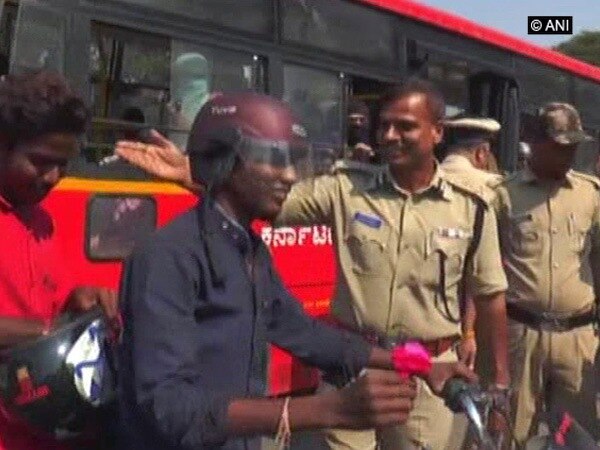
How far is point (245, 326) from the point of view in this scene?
2291 mm

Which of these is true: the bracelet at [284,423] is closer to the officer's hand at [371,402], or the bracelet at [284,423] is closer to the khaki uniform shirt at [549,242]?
the officer's hand at [371,402]

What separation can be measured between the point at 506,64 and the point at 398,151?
540 cm

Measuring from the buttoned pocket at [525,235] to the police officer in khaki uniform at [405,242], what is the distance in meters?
1.04

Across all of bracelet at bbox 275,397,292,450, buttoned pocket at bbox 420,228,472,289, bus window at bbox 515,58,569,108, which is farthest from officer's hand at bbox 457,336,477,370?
bus window at bbox 515,58,569,108

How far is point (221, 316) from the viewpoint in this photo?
2.26 metres

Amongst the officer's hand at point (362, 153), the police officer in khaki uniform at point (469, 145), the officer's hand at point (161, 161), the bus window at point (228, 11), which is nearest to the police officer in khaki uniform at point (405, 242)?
the officer's hand at point (161, 161)

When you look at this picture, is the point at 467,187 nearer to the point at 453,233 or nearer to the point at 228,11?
the point at 453,233

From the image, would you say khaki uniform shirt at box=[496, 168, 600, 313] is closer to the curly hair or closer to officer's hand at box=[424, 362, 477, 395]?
officer's hand at box=[424, 362, 477, 395]

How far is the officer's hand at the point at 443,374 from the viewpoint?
8.77 feet

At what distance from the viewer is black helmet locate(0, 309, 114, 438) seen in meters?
2.40

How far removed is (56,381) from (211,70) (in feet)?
12.5

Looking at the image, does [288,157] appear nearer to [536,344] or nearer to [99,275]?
[536,344]

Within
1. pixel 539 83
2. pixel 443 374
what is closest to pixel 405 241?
pixel 443 374

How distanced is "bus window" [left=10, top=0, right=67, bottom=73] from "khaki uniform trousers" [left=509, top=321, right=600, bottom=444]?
7.17 ft
